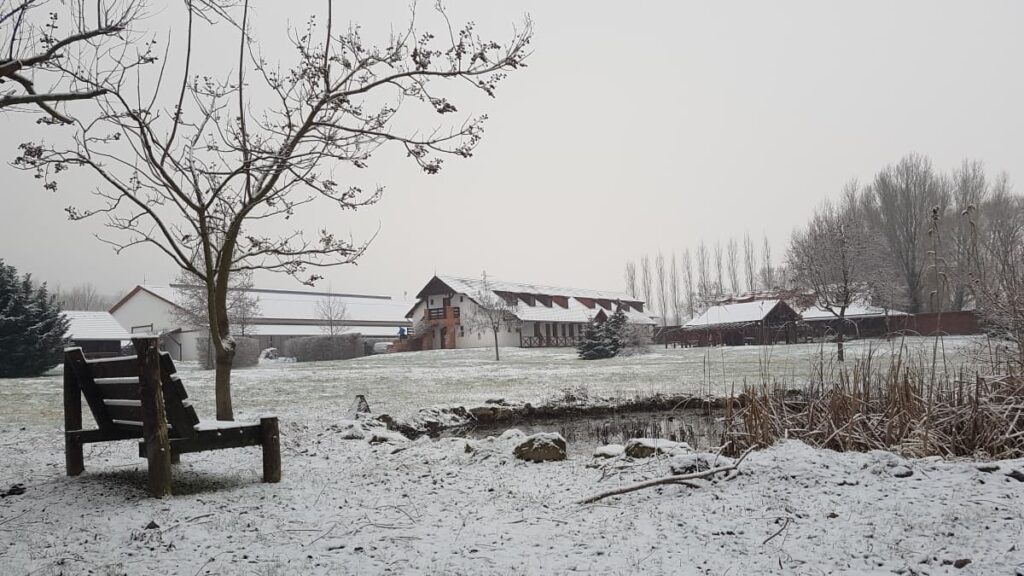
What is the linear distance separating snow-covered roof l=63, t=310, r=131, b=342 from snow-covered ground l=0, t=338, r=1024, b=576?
36.4 meters

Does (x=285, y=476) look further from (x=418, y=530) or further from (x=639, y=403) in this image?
(x=639, y=403)

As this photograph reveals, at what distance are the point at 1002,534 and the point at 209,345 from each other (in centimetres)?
3177

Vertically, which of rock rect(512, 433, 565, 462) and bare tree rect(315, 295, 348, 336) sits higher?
bare tree rect(315, 295, 348, 336)

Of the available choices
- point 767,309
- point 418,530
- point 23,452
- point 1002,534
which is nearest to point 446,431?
point 23,452

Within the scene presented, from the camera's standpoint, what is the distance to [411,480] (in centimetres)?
535

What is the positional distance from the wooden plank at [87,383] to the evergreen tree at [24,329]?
23.0 meters

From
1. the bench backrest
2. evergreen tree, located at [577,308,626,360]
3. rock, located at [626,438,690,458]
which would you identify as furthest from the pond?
evergreen tree, located at [577,308,626,360]

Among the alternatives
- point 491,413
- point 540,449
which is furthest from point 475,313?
point 540,449

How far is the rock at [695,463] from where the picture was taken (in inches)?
186

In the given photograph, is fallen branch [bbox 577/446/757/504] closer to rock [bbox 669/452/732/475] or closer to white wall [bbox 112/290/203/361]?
rock [bbox 669/452/732/475]

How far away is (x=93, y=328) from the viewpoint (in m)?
37.7

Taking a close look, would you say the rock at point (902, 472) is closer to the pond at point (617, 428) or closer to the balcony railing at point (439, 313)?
the pond at point (617, 428)

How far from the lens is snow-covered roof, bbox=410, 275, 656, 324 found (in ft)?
159

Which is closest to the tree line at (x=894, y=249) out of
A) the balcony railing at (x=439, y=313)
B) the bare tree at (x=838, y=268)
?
the bare tree at (x=838, y=268)
